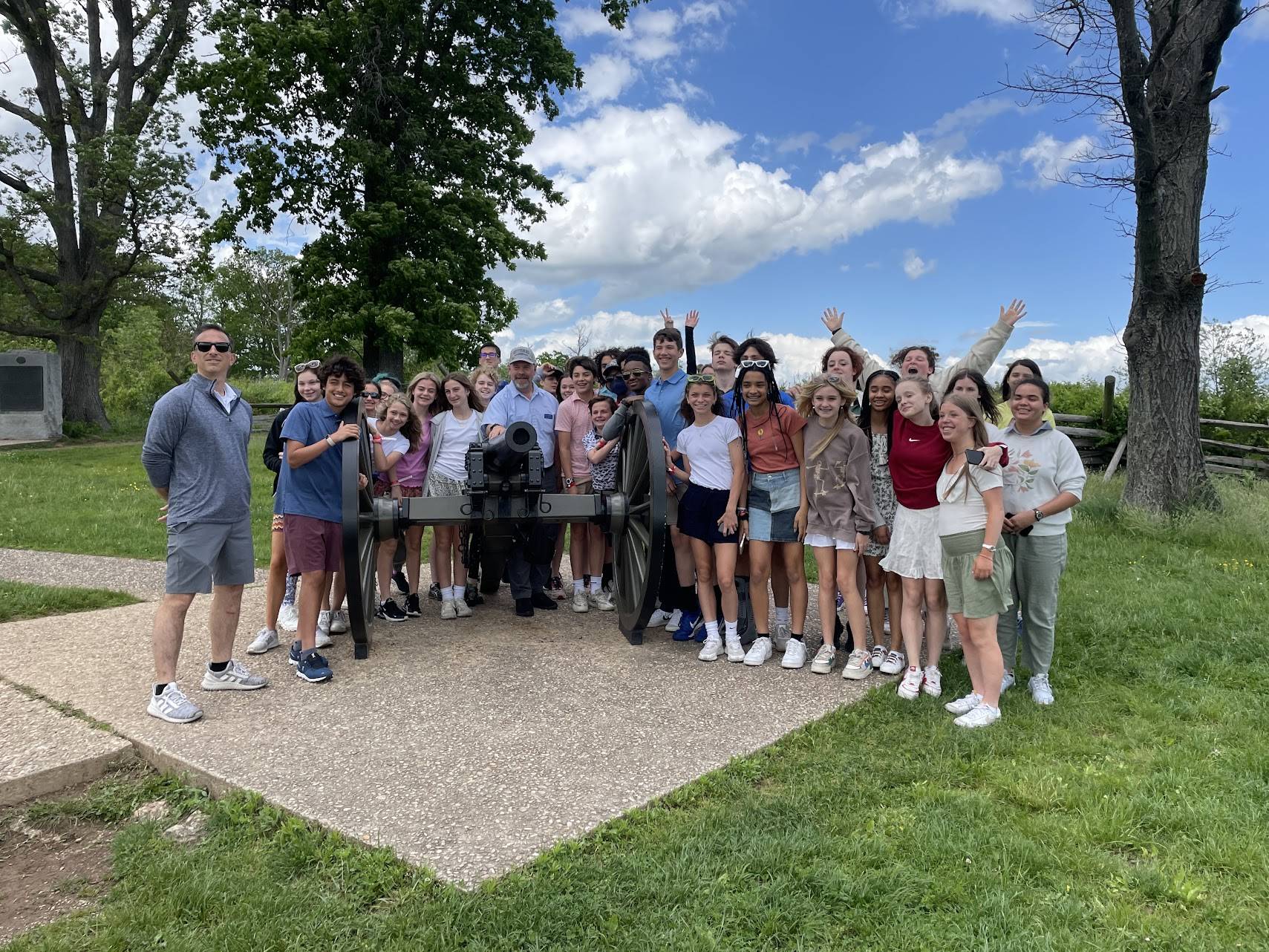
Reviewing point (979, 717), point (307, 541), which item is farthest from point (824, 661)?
point (307, 541)

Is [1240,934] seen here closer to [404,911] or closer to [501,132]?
[404,911]

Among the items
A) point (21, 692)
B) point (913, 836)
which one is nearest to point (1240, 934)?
point (913, 836)

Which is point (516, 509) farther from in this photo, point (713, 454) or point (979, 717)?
point (979, 717)

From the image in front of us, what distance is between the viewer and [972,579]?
13.2 ft

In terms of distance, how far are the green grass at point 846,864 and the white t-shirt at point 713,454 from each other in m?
1.51

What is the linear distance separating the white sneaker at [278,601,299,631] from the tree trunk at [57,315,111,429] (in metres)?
18.5

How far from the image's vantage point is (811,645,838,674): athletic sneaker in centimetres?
475

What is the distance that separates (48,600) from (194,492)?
11.2 ft

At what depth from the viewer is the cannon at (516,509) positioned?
15.2ft

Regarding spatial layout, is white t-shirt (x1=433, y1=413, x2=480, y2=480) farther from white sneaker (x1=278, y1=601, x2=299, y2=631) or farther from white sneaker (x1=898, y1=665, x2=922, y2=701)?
white sneaker (x1=898, y1=665, x2=922, y2=701)

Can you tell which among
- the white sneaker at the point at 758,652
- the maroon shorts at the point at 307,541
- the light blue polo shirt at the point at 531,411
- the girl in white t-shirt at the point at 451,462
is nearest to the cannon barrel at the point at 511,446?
the girl in white t-shirt at the point at 451,462

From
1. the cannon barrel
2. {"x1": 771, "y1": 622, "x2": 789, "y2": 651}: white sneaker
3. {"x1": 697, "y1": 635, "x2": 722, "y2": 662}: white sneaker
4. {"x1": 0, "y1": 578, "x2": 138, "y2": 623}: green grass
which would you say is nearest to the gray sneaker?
the cannon barrel

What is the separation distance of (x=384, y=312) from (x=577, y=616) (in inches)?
465

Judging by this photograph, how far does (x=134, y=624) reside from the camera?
577 centimetres
